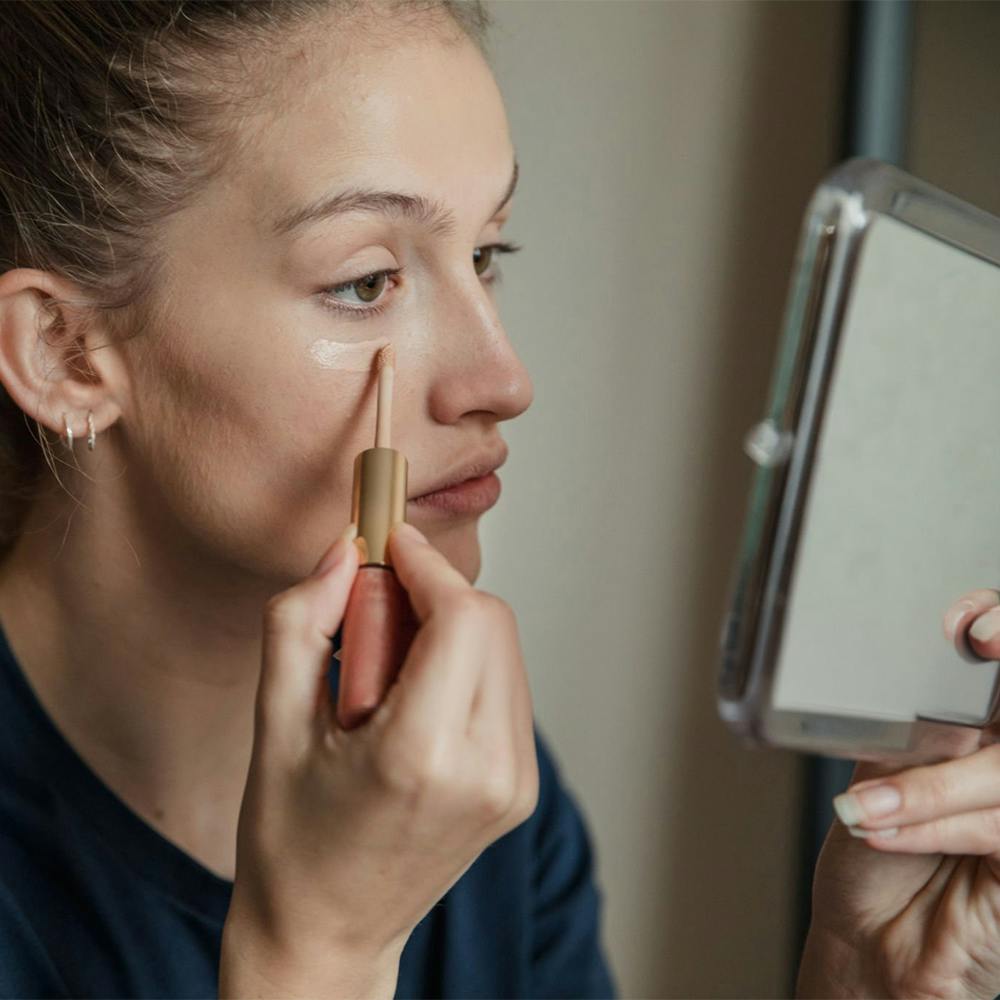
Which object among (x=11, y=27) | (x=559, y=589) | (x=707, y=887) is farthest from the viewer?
(x=559, y=589)

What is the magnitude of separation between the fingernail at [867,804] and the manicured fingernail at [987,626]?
0.25 ft

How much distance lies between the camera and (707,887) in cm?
109

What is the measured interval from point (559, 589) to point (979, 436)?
74cm

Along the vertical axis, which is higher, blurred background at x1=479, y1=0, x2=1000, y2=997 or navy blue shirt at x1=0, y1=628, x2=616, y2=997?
blurred background at x1=479, y1=0, x2=1000, y2=997

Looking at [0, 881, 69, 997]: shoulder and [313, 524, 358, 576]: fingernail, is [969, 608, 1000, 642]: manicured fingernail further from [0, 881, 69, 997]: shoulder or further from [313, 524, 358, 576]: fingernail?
[0, 881, 69, 997]: shoulder

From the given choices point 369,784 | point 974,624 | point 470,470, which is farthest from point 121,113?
point 974,624

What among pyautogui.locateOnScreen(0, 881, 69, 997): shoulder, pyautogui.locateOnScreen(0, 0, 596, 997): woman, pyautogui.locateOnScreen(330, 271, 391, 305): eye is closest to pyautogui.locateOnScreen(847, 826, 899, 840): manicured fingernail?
pyautogui.locateOnScreen(0, 0, 596, 997): woman

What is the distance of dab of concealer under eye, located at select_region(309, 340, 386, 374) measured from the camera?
0.63 meters

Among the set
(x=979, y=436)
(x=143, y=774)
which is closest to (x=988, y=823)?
(x=979, y=436)

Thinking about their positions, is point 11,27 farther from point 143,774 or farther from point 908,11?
point 908,11

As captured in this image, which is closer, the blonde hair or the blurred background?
the blonde hair

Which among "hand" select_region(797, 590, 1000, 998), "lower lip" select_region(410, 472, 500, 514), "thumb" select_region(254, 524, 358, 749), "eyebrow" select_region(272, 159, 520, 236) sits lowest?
"hand" select_region(797, 590, 1000, 998)

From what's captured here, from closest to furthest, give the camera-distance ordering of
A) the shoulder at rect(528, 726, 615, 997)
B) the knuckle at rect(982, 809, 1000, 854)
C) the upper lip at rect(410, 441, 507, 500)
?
1. the knuckle at rect(982, 809, 1000, 854)
2. the upper lip at rect(410, 441, 507, 500)
3. the shoulder at rect(528, 726, 615, 997)

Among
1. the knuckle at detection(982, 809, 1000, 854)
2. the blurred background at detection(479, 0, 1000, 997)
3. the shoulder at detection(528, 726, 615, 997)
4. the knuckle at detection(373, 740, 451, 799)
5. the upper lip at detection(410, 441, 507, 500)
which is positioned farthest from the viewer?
the blurred background at detection(479, 0, 1000, 997)
